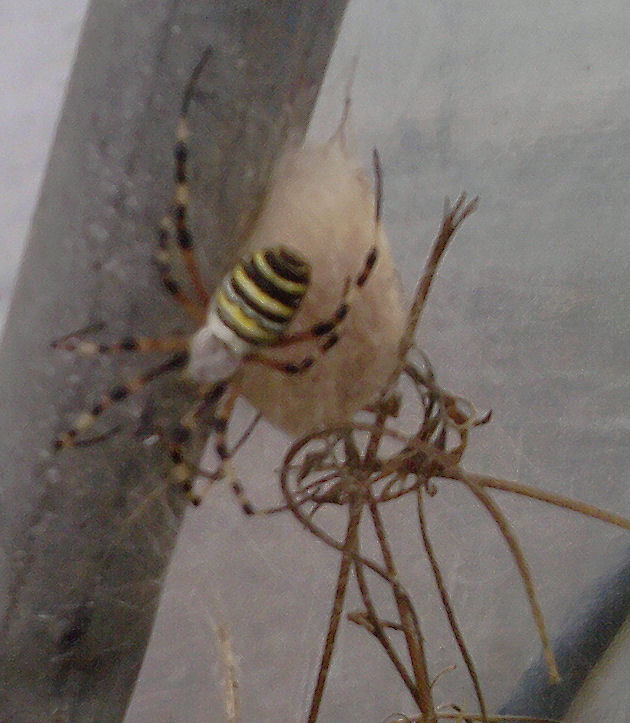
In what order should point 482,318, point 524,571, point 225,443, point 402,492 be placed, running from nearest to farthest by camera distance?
point 524,571 < point 402,492 < point 225,443 < point 482,318

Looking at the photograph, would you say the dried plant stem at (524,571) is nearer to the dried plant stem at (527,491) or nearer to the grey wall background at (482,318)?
the dried plant stem at (527,491)

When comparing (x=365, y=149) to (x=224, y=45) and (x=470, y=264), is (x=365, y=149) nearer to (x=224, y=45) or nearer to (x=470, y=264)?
(x=470, y=264)

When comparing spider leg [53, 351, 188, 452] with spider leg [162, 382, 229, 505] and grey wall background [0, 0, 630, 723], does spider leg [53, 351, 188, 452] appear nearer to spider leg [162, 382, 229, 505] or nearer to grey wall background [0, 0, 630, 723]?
spider leg [162, 382, 229, 505]

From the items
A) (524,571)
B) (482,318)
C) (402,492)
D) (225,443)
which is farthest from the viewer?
(482,318)

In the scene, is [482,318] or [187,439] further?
[482,318]

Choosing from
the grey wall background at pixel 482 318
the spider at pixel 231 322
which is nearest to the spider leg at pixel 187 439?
the spider at pixel 231 322

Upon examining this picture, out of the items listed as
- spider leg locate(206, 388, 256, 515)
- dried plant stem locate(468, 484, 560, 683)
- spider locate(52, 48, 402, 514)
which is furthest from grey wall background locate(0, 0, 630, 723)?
dried plant stem locate(468, 484, 560, 683)

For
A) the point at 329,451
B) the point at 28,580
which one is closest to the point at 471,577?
the point at 329,451

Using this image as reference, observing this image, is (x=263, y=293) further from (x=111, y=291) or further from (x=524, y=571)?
(x=524, y=571)

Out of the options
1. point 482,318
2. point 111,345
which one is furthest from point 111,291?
point 482,318
